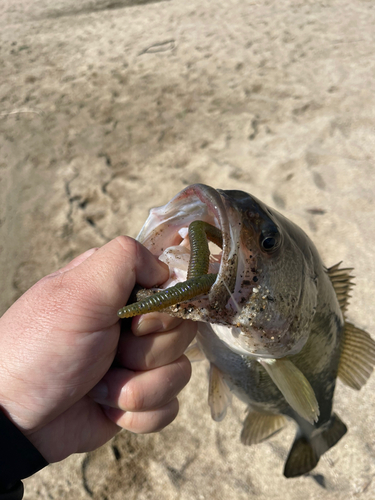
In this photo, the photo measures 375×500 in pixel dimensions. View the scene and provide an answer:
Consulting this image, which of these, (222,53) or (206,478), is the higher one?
(222,53)

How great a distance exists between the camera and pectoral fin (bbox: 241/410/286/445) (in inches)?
84.4

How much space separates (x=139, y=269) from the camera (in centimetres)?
133

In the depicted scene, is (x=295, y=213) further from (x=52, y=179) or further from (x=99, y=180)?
(x=52, y=179)

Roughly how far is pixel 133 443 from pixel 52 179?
9.45 feet

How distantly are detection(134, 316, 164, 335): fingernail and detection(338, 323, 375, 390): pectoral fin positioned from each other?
1.10 meters

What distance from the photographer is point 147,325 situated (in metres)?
1.41

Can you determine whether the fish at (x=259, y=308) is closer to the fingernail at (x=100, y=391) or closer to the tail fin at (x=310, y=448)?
the tail fin at (x=310, y=448)

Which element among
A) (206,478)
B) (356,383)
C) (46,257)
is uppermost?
(46,257)

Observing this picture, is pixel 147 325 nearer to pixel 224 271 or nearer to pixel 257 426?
pixel 224 271

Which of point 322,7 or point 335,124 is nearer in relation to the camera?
point 335,124

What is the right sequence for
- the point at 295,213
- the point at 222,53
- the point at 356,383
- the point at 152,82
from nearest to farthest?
the point at 356,383 → the point at 295,213 → the point at 152,82 → the point at 222,53

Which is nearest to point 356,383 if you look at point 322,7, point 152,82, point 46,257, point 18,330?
point 18,330

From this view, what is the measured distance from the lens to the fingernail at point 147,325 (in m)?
1.40

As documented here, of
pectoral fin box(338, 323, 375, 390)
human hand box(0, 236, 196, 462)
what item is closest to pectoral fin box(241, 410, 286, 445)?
pectoral fin box(338, 323, 375, 390)
